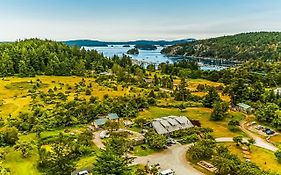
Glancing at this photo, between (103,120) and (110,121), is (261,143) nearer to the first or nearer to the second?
(110,121)

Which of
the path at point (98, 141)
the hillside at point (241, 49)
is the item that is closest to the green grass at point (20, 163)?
the path at point (98, 141)

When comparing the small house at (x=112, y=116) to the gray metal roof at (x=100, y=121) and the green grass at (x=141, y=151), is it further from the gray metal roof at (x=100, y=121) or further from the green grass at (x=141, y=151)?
the green grass at (x=141, y=151)

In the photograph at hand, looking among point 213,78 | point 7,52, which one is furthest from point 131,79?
point 7,52

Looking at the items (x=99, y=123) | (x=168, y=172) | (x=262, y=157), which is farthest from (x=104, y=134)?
(x=262, y=157)

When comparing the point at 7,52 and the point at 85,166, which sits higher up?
the point at 7,52

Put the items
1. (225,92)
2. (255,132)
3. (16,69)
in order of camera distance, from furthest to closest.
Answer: (16,69)
(225,92)
(255,132)

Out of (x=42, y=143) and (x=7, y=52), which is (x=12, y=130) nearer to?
(x=42, y=143)

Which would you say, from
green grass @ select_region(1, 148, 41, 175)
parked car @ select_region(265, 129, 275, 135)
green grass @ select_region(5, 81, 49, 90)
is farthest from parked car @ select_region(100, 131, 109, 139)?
green grass @ select_region(5, 81, 49, 90)
